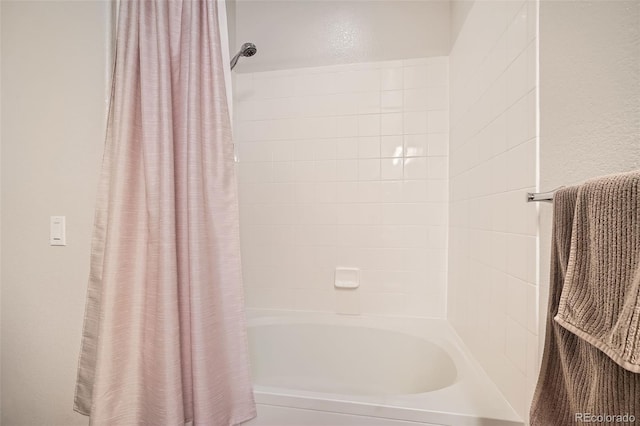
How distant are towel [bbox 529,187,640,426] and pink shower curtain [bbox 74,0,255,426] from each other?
2.52 ft

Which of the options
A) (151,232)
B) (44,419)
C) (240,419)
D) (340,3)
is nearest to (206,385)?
(240,419)

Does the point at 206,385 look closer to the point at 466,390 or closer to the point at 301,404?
the point at 301,404

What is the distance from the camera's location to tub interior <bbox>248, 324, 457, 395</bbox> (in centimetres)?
149

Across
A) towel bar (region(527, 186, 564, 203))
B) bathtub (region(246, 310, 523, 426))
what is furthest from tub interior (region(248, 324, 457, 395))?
towel bar (region(527, 186, 564, 203))

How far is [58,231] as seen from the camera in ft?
3.32

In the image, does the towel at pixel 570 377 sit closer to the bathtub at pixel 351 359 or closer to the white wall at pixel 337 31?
the bathtub at pixel 351 359

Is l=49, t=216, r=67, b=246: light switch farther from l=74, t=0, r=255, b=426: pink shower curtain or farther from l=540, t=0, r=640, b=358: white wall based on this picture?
l=540, t=0, r=640, b=358: white wall

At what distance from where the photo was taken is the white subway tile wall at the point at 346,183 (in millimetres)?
1665

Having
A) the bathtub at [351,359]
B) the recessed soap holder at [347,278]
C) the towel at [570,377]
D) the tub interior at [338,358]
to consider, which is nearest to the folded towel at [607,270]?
the towel at [570,377]

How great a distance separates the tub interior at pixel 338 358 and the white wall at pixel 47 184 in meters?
0.84

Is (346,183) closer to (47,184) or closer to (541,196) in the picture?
(541,196)

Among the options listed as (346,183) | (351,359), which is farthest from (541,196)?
(351,359)

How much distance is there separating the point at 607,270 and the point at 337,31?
1.79 m

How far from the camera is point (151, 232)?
84 cm
